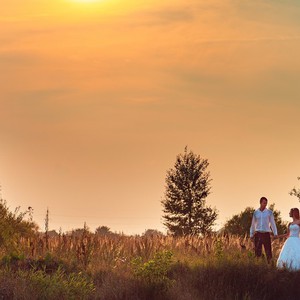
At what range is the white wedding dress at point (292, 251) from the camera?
2592 centimetres

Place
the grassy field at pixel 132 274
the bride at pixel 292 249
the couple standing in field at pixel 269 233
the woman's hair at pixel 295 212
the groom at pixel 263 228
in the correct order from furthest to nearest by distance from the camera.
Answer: the groom at pixel 263 228 → the woman's hair at pixel 295 212 → the couple standing in field at pixel 269 233 → the bride at pixel 292 249 → the grassy field at pixel 132 274

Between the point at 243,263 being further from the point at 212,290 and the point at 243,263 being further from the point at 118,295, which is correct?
the point at 118,295

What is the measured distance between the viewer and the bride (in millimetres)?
25870

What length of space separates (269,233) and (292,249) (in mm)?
2261

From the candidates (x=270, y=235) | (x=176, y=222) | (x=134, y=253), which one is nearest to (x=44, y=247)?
(x=134, y=253)

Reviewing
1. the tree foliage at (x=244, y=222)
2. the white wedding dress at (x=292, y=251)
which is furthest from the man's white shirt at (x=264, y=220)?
the tree foliage at (x=244, y=222)

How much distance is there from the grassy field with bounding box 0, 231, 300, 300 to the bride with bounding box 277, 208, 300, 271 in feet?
3.53

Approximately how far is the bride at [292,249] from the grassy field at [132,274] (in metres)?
1.08

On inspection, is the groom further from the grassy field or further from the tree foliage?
the tree foliage

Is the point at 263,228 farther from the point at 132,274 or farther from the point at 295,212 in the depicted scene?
the point at 132,274

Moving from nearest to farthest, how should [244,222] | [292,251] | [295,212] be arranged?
[292,251]
[295,212]
[244,222]

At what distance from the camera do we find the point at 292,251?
26703 mm

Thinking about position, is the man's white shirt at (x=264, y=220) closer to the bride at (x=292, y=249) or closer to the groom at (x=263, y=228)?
the groom at (x=263, y=228)

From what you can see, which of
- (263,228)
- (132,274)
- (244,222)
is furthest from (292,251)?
(244,222)
